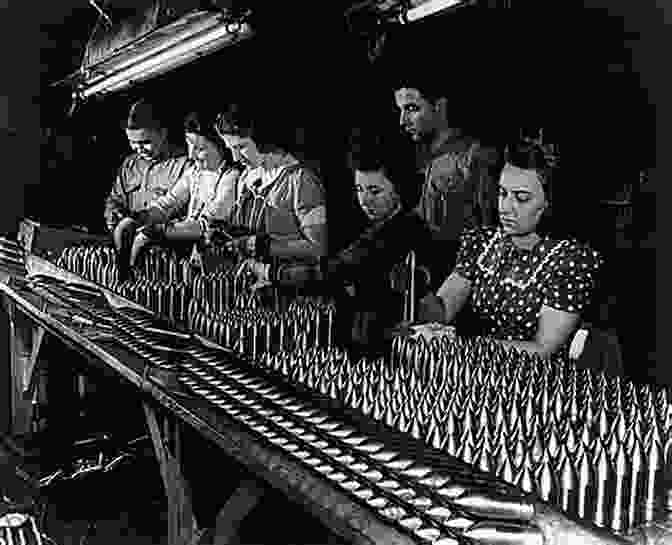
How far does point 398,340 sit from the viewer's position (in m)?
2.51

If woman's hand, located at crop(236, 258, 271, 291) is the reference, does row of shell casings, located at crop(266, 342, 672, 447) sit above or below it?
below

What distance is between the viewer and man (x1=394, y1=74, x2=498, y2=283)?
3.55 m

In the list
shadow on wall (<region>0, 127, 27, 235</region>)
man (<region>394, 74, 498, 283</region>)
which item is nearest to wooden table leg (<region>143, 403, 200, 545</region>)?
man (<region>394, 74, 498, 283</region>)

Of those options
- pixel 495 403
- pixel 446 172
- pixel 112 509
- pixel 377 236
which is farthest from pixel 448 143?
pixel 112 509

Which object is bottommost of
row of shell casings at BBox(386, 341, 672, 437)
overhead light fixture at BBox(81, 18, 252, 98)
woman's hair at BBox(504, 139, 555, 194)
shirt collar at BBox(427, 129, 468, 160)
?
row of shell casings at BBox(386, 341, 672, 437)

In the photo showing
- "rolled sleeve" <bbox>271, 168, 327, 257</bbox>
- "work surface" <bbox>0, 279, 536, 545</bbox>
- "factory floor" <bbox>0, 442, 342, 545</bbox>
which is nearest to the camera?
"work surface" <bbox>0, 279, 536, 545</bbox>

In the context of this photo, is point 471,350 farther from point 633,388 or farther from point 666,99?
point 666,99

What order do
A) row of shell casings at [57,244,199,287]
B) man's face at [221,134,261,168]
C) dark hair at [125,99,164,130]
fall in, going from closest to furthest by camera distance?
row of shell casings at [57,244,199,287]
man's face at [221,134,261,168]
dark hair at [125,99,164,130]

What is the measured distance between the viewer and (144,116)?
19.6 ft

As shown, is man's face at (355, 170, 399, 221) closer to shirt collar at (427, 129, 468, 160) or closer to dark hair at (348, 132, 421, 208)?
dark hair at (348, 132, 421, 208)

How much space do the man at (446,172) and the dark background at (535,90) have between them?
21cm

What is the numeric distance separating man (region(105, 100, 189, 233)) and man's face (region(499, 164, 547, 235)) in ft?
11.2

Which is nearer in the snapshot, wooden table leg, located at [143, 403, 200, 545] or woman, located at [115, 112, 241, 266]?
wooden table leg, located at [143, 403, 200, 545]

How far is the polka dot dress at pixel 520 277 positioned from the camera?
2.75 meters
